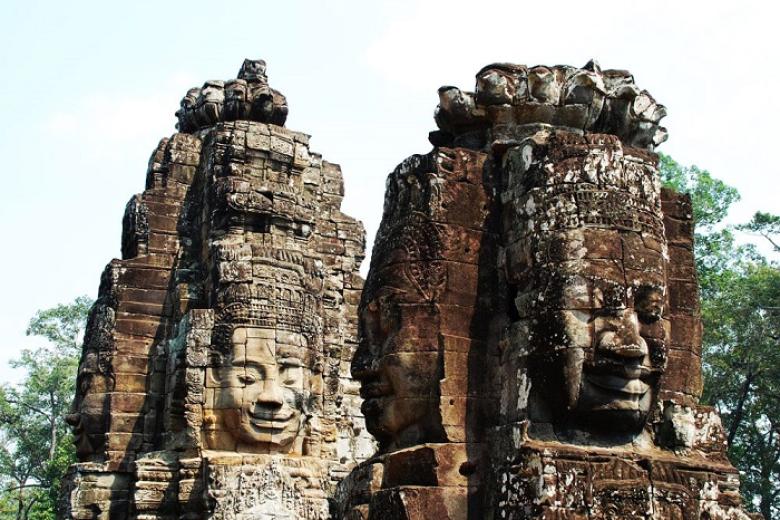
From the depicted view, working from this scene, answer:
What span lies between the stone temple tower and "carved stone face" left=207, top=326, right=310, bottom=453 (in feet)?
0.06

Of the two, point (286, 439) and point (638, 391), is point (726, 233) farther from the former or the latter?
point (638, 391)

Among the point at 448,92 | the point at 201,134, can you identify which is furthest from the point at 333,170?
the point at 448,92

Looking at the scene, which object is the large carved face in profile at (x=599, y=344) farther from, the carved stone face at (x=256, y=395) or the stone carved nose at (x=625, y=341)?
the carved stone face at (x=256, y=395)

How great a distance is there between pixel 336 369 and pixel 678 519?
982cm

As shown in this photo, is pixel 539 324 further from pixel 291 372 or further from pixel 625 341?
pixel 291 372

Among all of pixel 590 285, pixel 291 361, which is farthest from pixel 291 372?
pixel 590 285

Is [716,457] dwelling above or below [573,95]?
below

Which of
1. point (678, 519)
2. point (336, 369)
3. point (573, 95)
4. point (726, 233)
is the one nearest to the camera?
point (678, 519)

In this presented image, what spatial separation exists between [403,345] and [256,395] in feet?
Answer: 22.9

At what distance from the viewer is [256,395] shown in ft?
44.7

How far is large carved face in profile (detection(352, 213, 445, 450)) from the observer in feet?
22.6

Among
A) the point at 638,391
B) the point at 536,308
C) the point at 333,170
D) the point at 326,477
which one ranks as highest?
the point at 333,170

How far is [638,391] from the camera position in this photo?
6.30 meters

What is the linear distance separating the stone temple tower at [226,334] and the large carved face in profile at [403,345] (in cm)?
641
